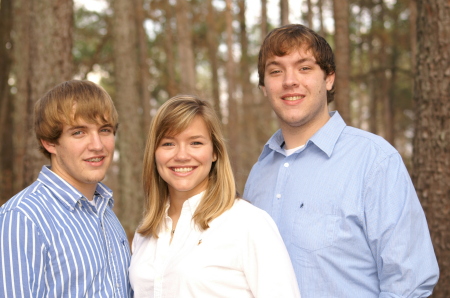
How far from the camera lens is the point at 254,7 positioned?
62.4 feet

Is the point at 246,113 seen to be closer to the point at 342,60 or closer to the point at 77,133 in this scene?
the point at 342,60

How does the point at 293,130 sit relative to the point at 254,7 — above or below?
below

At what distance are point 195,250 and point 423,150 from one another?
307cm

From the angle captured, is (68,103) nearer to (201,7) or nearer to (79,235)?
(79,235)

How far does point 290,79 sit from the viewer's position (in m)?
3.13

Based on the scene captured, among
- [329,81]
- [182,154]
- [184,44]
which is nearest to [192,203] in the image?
[182,154]

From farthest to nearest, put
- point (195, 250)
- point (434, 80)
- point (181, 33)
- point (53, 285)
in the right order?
point (181, 33)
point (434, 80)
point (195, 250)
point (53, 285)

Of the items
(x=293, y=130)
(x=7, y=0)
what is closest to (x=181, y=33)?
(x=7, y=0)

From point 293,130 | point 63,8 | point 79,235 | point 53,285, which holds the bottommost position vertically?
point 53,285

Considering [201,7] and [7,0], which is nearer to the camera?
[7,0]

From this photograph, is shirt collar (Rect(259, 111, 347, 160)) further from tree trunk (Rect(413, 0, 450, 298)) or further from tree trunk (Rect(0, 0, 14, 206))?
tree trunk (Rect(0, 0, 14, 206))

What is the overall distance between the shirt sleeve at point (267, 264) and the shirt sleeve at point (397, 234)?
1.69 feet

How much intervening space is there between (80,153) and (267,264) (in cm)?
127

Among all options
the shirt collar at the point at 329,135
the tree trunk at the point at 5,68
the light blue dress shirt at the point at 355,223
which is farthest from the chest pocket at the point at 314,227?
the tree trunk at the point at 5,68
